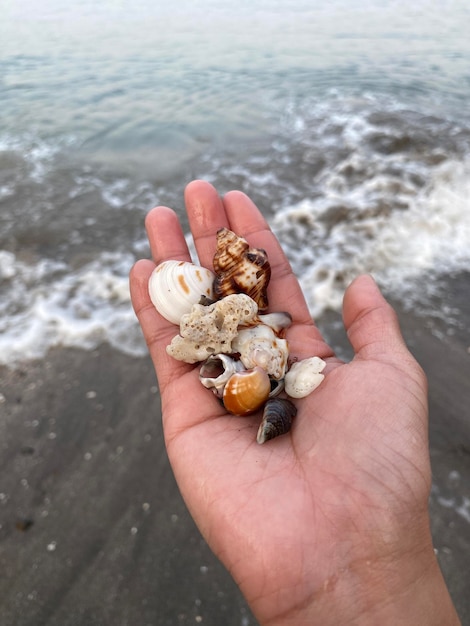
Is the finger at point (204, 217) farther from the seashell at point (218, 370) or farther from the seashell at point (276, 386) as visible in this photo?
the seashell at point (276, 386)

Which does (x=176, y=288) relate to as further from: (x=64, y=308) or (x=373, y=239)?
(x=373, y=239)

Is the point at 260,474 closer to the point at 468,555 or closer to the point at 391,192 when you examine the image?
the point at 468,555

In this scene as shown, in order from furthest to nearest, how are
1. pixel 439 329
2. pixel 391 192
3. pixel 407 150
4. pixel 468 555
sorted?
pixel 407 150, pixel 391 192, pixel 439 329, pixel 468 555

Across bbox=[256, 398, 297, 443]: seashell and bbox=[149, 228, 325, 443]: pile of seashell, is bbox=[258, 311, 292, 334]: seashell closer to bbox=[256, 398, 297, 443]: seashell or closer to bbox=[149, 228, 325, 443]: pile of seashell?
bbox=[149, 228, 325, 443]: pile of seashell

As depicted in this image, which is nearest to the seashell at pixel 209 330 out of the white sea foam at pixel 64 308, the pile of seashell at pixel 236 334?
the pile of seashell at pixel 236 334

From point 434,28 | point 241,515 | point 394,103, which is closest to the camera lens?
point 241,515

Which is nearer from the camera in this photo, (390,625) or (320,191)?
(390,625)

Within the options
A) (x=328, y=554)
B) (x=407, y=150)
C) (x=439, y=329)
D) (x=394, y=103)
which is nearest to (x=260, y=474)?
(x=328, y=554)
